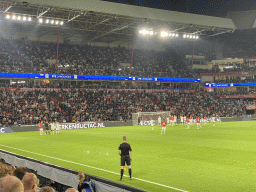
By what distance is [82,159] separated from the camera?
59.2ft

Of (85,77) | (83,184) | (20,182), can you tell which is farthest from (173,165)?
(85,77)

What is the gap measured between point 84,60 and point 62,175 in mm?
53858

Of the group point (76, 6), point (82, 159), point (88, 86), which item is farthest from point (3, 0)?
point (82, 159)

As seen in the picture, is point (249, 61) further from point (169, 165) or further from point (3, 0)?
point (169, 165)

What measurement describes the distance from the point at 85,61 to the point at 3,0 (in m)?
26.6

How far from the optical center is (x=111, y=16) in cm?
4738

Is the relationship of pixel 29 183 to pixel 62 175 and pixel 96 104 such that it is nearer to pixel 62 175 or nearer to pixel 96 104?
pixel 62 175

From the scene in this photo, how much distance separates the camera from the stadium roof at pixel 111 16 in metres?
41.7

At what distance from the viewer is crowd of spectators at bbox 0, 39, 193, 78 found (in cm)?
5431

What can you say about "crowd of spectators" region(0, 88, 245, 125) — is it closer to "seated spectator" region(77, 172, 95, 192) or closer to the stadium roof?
the stadium roof

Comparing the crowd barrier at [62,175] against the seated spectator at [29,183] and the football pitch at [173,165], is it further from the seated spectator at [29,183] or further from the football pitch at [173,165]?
the seated spectator at [29,183]

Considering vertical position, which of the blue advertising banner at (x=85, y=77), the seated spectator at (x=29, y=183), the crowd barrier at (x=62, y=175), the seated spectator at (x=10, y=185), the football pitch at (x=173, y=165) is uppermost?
the blue advertising banner at (x=85, y=77)

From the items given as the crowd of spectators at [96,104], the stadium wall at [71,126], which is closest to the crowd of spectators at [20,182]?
the stadium wall at [71,126]

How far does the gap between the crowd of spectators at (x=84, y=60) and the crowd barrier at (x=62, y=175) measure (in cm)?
3945
